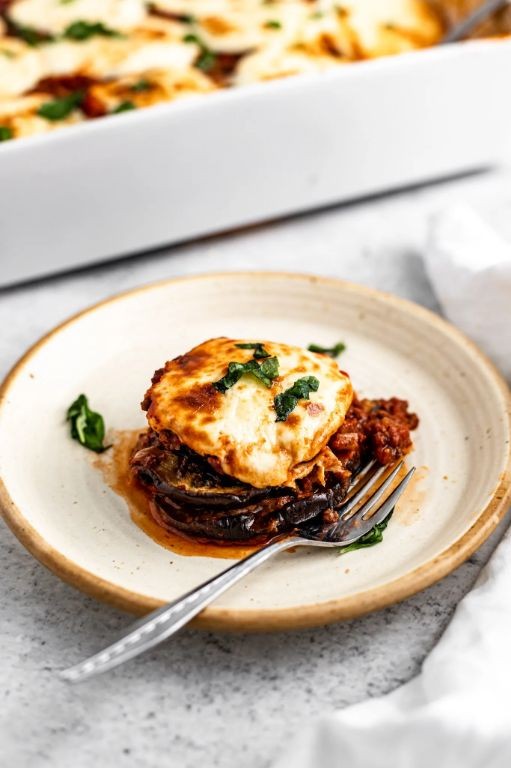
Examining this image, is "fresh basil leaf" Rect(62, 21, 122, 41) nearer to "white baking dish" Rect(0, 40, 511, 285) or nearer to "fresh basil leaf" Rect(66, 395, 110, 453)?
"white baking dish" Rect(0, 40, 511, 285)

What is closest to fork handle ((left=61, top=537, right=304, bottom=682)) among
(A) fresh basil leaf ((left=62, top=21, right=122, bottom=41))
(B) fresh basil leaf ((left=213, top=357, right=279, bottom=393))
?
(B) fresh basil leaf ((left=213, top=357, right=279, bottom=393))

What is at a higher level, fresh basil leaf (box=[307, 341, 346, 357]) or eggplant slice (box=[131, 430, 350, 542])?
eggplant slice (box=[131, 430, 350, 542])

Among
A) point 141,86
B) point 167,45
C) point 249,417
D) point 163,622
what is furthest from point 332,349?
point 167,45

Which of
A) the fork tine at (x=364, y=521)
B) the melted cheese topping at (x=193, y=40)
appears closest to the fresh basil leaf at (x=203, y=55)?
the melted cheese topping at (x=193, y=40)

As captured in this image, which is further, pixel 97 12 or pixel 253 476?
pixel 97 12

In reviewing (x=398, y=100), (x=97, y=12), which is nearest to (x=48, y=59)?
(x=97, y=12)

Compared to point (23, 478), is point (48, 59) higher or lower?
higher

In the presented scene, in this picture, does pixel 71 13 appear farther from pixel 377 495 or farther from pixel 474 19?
pixel 377 495

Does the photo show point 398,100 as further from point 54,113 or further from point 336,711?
point 336,711
